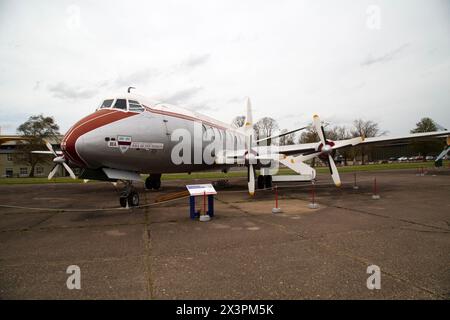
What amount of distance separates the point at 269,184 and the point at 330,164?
15.3 ft

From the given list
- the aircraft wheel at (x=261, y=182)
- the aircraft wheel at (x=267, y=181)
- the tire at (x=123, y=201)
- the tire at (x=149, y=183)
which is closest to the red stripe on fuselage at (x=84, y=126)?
the tire at (x=123, y=201)

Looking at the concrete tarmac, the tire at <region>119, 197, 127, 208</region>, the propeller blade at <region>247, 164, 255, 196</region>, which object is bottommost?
the concrete tarmac

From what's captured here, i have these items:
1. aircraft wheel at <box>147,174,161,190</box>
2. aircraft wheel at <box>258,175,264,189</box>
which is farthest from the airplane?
aircraft wheel at <box>147,174,161,190</box>

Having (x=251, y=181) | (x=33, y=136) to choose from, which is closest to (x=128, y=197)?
(x=251, y=181)

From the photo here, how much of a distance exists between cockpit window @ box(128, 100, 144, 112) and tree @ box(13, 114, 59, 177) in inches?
2114

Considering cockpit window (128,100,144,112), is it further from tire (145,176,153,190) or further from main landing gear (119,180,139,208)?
tire (145,176,153,190)

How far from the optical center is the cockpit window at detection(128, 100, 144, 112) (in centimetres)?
978

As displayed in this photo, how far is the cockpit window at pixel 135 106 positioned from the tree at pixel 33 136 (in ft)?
176

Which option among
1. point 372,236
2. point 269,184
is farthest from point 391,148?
point 372,236

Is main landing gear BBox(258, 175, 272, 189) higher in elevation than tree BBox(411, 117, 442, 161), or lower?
lower

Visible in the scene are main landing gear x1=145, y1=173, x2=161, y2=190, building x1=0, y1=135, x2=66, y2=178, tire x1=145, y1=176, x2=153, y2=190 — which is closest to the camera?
main landing gear x1=145, y1=173, x2=161, y2=190

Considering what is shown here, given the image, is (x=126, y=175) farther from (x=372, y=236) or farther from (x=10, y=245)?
(x=372, y=236)
